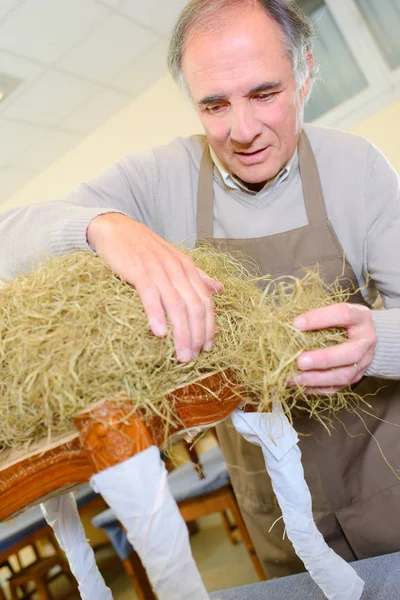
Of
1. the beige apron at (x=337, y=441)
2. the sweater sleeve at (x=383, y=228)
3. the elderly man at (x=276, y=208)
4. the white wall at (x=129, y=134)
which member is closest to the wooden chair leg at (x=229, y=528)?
the elderly man at (x=276, y=208)

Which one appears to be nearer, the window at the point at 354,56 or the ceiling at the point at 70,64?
the ceiling at the point at 70,64

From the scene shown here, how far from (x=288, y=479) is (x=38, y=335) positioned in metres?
0.34

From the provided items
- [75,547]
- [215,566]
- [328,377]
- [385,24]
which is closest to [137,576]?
[215,566]

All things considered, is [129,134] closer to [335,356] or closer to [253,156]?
[253,156]

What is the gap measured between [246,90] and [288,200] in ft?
0.89

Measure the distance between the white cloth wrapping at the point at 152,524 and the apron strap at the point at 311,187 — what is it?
0.73 meters

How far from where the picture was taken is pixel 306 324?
23.9 inches

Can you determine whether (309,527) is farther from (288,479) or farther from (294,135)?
(294,135)

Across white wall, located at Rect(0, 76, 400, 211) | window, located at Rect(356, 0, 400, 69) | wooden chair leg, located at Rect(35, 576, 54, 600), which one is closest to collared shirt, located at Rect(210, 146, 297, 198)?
wooden chair leg, located at Rect(35, 576, 54, 600)

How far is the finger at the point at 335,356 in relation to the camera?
61 cm

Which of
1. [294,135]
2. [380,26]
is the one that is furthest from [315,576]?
[380,26]

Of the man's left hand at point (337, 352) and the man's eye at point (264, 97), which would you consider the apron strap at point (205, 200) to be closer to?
the man's eye at point (264, 97)

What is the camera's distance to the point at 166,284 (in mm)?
597

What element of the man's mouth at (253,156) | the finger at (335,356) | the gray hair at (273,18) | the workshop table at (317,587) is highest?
the gray hair at (273,18)
